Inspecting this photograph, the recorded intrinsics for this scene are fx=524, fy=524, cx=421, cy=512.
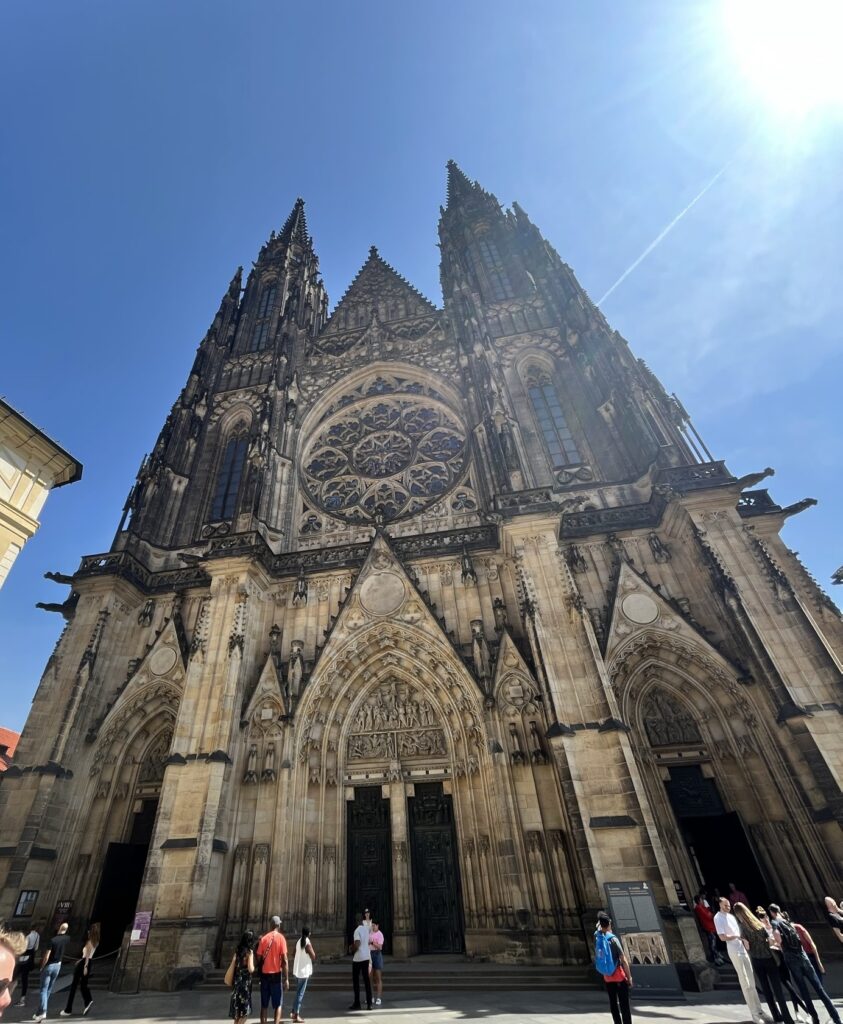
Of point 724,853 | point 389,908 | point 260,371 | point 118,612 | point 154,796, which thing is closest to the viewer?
point 724,853

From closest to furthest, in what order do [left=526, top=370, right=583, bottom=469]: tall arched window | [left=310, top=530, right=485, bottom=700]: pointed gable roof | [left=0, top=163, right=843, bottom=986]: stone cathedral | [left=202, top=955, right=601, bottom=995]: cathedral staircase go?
[left=202, top=955, right=601, bottom=995]: cathedral staircase
[left=0, top=163, right=843, bottom=986]: stone cathedral
[left=310, top=530, right=485, bottom=700]: pointed gable roof
[left=526, top=370, right=583, bottom=469]: tall arched window

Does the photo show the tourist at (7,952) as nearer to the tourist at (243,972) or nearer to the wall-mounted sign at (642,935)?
the tourist at (243,972)

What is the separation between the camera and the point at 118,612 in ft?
44.0

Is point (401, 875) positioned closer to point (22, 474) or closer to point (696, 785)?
point (696, 785)

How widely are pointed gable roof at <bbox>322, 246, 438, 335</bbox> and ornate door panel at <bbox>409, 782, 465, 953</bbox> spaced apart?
1699 cm

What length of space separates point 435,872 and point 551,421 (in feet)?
40.0

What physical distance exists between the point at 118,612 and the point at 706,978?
13747mm

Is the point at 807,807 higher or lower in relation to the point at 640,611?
lower

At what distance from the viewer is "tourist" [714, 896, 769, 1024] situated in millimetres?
5367

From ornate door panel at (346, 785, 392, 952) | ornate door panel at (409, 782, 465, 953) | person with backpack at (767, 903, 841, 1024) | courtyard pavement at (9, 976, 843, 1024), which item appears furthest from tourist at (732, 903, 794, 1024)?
ornate door panel at (346, 785, 392, 952)

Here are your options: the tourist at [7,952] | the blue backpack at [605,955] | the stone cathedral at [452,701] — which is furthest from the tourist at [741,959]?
the tourist at [7,952]

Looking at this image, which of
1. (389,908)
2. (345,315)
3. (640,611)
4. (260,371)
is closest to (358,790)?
(389,908)

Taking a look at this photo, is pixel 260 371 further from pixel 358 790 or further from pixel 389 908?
pixel 389 908

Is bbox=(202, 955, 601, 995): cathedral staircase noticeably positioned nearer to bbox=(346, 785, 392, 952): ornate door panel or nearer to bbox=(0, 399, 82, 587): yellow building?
bbox=(346, 785, 392, 952): ornate door panel
